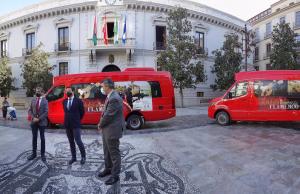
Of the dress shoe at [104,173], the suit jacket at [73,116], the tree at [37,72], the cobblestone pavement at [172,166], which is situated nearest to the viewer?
the cobblestone pavement at [172,166]

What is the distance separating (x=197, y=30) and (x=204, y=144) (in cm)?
2248

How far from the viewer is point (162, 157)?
21.3 ft

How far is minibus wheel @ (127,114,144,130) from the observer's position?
1084 centimetres

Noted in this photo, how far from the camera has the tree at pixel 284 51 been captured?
1012 inches

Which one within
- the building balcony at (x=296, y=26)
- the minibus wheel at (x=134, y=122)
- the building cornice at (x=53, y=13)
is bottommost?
the minibus wheel at (x=134, y=122)

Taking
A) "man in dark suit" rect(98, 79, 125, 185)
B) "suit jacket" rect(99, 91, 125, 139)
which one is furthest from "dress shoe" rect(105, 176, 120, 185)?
"suit jacket" rect(99, 91, 125, 139)

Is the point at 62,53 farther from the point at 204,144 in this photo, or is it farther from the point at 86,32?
the point at 204,144

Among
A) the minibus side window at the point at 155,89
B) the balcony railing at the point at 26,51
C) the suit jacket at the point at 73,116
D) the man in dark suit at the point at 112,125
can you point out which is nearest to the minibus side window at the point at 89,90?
the minibus side window at the point at 155,89

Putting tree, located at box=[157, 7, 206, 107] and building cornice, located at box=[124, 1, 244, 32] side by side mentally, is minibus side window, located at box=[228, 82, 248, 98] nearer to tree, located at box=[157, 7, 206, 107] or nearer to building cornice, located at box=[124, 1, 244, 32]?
tree, located at box=[157, 7, 206, 107]

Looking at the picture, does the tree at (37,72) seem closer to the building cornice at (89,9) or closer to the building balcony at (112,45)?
the building balcony at (112,45)

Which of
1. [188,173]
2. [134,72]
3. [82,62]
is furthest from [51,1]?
[188,173]

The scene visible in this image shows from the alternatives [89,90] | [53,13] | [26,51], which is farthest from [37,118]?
[26,51]

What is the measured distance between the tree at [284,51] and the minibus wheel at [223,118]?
694 inches

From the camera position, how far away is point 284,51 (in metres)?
26.1
